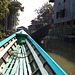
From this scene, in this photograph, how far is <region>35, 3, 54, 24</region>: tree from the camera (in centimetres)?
4016

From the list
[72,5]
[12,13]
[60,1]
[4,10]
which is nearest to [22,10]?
[12,13]

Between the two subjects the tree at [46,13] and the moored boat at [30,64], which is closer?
the moored boat at [30,64]

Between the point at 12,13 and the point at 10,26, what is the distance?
160 inches

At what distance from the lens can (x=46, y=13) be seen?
41.2m

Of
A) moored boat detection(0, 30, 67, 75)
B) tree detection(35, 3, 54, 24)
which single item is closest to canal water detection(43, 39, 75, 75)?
moored boat detection(0, 30, 67, 75)

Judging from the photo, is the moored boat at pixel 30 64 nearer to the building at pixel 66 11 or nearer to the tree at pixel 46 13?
the building at pixel 66 11

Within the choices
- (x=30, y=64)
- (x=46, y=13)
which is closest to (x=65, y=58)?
(x=30, y=64)

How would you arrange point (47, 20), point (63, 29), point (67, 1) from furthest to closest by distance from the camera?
point (47, 20)
point (63, 29)
point (67, 1)

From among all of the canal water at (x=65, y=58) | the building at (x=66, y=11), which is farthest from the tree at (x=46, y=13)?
the canal water at (x=65, y=58)

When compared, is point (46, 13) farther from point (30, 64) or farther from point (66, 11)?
point (30, 64)

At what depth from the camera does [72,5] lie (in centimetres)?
1583

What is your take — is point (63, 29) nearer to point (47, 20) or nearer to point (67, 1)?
point (67, 1)

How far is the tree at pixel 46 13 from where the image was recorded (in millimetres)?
40156

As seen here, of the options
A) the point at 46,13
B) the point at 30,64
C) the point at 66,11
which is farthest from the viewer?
the point at 46,13
